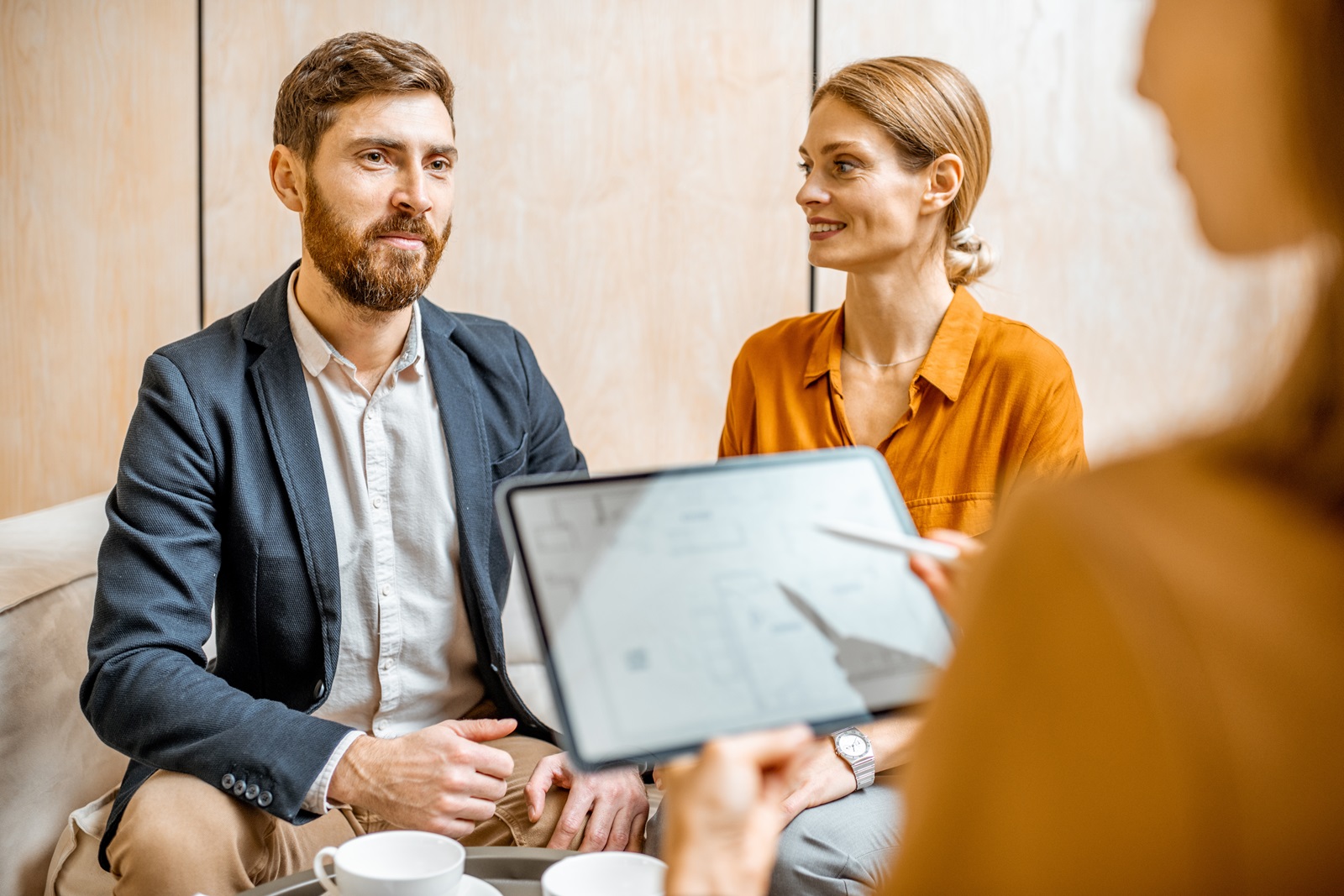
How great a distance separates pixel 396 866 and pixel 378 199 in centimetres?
105

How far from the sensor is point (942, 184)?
1.63 metres

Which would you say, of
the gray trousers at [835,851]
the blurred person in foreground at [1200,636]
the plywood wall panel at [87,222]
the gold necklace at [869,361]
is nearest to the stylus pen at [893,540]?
the blurred person in foreground at [1200,636]

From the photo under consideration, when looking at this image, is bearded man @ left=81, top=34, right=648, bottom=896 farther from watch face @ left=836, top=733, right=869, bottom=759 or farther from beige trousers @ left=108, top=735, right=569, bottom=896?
watch face @ left=836, top=733, right=869, bottom=759

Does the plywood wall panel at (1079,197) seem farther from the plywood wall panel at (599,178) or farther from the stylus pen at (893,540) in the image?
the stylus pen at (893,540)

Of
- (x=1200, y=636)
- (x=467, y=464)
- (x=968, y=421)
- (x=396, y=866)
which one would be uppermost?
(x=1200, y=636)

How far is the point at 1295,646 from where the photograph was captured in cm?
33

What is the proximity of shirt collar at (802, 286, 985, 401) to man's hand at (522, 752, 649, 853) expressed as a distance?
2.18 ft

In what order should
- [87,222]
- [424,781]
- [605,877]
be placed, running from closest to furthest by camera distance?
1. [605,877]
2. [424,781]
3. [87,222]

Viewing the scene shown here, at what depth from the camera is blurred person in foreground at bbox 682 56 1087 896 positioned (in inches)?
59.1

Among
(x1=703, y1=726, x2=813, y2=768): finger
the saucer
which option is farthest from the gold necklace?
(x1=703, y1=726, x2=813, y2=768): finger

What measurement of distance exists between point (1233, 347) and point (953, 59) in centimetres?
201

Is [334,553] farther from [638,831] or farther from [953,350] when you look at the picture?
[953,350]

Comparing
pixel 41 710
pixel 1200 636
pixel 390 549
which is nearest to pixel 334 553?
pixel 390 549

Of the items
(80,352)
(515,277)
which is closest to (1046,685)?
(515,277)
